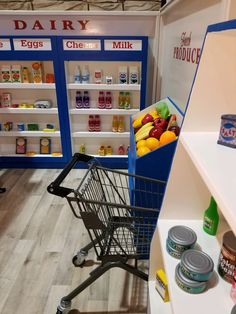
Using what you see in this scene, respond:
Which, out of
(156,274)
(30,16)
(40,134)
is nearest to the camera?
(156,274)

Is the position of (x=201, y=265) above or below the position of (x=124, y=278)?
above

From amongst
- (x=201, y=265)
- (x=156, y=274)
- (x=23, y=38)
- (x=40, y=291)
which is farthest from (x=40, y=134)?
(x=201, y=265)

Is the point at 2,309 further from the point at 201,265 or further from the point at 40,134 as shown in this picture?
the point at 40,134

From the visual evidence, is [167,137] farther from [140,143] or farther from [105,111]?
[105,111]

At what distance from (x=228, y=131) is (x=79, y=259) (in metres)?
1.47

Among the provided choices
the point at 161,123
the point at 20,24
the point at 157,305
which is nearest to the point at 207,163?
the point at 157,305

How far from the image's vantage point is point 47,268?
6.02 feet

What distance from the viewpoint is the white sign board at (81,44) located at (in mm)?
2684

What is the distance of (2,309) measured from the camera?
5.11 feet

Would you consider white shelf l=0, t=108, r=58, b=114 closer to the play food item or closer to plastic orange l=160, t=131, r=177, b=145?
the play food item

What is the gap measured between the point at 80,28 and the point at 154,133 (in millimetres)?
1803

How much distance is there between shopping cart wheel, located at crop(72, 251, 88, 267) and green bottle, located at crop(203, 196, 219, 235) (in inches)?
42.7

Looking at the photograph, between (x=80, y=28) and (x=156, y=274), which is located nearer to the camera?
(x=156, y=274)

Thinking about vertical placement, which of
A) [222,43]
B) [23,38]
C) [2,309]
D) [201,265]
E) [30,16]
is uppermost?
[30,16]
